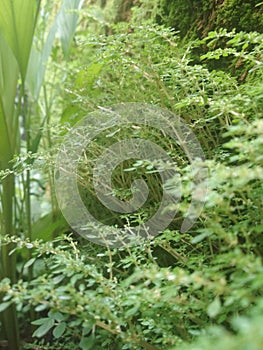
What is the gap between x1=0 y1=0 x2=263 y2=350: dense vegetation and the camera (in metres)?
0.48

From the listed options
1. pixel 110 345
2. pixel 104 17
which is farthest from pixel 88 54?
pixel 110 345

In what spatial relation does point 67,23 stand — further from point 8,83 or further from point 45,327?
point 45,327

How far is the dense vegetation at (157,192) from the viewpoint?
0.48 meters

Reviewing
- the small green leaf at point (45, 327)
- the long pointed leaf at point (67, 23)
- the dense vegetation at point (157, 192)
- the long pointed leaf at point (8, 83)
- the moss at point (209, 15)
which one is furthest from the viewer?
the long pointed leaf at point (67, 23)

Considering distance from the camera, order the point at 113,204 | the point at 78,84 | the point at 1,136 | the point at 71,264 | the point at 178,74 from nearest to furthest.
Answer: the point at 71,264
the point at 178,74
the point at 113,204
the point at 1,136
the point at 78,84

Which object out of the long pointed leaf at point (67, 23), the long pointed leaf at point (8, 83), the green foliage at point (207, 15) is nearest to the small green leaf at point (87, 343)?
the long pointed leaf at point (8, 83)

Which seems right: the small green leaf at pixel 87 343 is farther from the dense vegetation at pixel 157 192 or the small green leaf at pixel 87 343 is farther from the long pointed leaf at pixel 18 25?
the long pointed leaf at pixel 18 25

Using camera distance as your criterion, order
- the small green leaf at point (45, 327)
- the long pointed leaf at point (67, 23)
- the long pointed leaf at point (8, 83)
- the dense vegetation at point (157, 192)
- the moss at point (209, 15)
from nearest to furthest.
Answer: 1. the dense vegetation at point (157, 192)
2. the small green leaf at point (45, 327)
3. the moss at point (209, 15)
4. the long pointed leaf at point (8, 83)
5. the long pointed leaf at point (67, 23)

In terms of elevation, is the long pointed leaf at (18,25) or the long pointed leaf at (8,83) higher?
the long pointed leaf at (18,25)

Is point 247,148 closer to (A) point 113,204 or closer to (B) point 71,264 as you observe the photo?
(B) point 71,264

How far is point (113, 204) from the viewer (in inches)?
35.1


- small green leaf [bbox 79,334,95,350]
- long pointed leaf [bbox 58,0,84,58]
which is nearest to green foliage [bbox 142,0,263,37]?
long pointed leaf [bbox 58,0,84,58]

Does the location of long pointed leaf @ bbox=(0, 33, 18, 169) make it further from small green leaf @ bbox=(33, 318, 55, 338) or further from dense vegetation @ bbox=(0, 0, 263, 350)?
small green leaf @ bbox=(33, 318, 55, 338)

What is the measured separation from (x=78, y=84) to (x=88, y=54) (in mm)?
464
